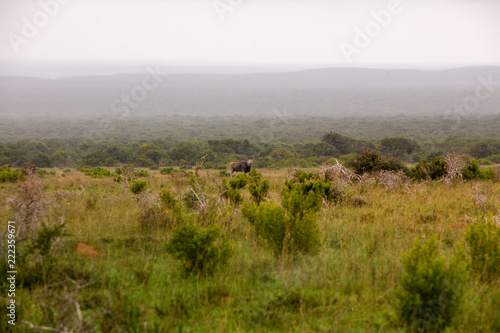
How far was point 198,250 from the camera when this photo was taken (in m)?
4.29

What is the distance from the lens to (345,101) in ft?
A: 531

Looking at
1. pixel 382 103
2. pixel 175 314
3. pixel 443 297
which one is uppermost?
pixel 382 103

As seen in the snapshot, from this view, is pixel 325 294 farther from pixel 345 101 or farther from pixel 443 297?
pixel 345 101

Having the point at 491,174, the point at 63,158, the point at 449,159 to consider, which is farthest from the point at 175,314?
the point at 63,158

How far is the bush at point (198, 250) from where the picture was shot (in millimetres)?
4245

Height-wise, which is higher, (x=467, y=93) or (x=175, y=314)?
(x=467, y=93)

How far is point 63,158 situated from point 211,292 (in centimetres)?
3117

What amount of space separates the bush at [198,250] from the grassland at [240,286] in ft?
0.46

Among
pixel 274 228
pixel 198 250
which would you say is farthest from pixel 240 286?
pixel 274 228

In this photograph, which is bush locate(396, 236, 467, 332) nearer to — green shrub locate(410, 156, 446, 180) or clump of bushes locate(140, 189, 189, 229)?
clump of bushes locate(140, 189, 189, 229)

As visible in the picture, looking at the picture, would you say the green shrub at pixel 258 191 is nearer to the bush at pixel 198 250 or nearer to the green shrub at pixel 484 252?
the bush at pixel 198 250

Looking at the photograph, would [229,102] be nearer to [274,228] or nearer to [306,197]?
[306,197]

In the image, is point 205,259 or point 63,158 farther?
point 63,158

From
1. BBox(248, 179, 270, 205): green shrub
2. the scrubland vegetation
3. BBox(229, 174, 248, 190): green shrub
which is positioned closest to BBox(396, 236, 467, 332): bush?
the scrubland vegetation
